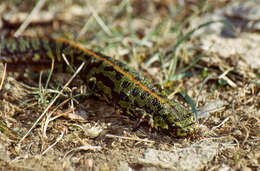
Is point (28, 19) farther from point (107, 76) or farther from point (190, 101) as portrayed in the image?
point (190, 101)

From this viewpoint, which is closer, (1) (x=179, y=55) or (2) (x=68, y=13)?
(1) (x=179, y=55)

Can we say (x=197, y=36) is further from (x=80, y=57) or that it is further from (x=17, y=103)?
(x=17, y=103)

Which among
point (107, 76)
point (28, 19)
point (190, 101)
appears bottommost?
point (190, 101)

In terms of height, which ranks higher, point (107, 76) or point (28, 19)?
point (28, 19)

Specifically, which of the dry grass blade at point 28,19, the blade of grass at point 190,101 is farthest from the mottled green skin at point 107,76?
the dry grass blade at point 28,19

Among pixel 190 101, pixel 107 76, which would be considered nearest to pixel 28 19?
pixel 107 76

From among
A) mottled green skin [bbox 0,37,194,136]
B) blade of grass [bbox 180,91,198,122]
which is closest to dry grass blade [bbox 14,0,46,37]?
mottled green skin [bbox 0,37,194,136]

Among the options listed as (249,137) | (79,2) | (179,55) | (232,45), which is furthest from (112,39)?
(249,137)

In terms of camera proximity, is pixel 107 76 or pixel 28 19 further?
pixel 28 19

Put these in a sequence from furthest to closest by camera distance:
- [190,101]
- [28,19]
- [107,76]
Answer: [28,19]
[107,76]
[190,101]
